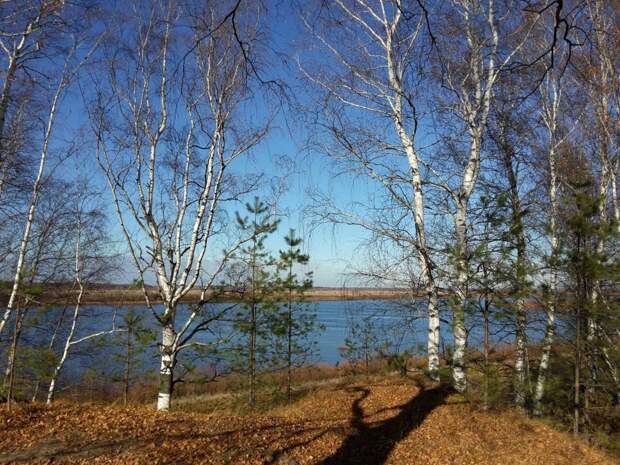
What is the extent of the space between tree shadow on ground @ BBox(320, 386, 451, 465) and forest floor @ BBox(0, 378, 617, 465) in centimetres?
1

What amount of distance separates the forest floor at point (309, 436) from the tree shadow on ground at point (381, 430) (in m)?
0.01

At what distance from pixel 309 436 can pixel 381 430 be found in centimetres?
124

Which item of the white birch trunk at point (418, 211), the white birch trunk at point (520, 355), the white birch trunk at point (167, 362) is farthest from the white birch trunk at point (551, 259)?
the white birch trunk at point (167, 362)

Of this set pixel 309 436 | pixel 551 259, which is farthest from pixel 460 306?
pixel 309 436

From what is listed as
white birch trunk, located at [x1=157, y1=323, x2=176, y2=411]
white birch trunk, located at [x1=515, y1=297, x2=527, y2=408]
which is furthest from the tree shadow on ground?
white birch trunk, located at [x1=157, y1=323, x2=176, y2=411]

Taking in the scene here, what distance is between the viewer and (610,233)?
6.04m

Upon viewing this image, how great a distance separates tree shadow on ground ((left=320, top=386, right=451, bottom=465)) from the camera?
15.9 feet

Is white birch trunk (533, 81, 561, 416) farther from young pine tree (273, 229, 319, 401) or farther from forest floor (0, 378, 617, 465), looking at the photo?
young pine tree (273, 229, 319, 401)

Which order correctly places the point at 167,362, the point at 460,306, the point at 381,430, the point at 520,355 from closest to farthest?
1. the point at 381,430
2. the point at 167,362
3. the point at 460,306
4. the point at 520,355

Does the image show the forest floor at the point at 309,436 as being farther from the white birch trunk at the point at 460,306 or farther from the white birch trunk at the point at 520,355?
the white birch trunk at the point at 520,355

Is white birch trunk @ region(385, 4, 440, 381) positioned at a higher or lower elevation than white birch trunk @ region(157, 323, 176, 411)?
higher

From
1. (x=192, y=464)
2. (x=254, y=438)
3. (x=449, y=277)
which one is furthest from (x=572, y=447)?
(x=192, y=464)

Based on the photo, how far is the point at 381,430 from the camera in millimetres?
5801

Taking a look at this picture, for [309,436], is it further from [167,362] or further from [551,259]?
[551,259]
